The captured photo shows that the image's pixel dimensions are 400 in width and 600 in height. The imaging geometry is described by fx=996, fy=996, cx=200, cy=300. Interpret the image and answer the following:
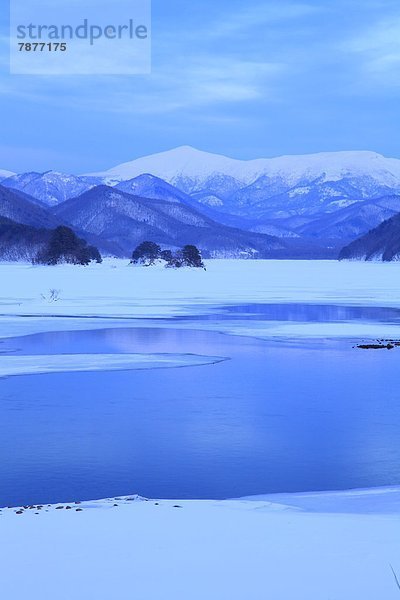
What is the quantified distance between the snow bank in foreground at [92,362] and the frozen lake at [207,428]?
771 millimetres

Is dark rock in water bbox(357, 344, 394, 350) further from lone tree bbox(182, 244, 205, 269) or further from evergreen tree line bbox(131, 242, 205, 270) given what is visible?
lone tree bbox(182, 244, 205, 269)

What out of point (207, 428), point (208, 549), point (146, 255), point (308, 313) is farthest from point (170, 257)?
point (208, 549)

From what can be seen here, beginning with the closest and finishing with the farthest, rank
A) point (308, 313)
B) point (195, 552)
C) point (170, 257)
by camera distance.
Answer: point (195, 552) → point (308, 313) → point (170, 257)

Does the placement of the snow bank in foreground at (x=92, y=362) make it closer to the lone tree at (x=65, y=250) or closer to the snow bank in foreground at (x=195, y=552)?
the snow bank in foreground at (x=195, y=552)

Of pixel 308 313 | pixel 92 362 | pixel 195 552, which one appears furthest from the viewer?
pixel 308 313

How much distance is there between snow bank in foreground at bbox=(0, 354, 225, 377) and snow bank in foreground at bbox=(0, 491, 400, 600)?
49.4ft

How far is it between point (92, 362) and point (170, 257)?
161017mm

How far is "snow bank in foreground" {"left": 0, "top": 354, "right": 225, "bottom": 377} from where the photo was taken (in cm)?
2802

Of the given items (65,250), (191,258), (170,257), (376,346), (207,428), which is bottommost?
(207,428)

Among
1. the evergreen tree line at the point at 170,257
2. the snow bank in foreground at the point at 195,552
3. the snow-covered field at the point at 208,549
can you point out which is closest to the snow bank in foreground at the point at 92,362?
the snow-covered field at the point at 208,549

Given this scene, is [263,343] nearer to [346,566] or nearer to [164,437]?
[164,437]

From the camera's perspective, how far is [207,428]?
62.5 feet

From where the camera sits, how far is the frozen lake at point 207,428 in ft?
49.8

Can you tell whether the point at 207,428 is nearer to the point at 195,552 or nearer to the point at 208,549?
the point at 208,549
